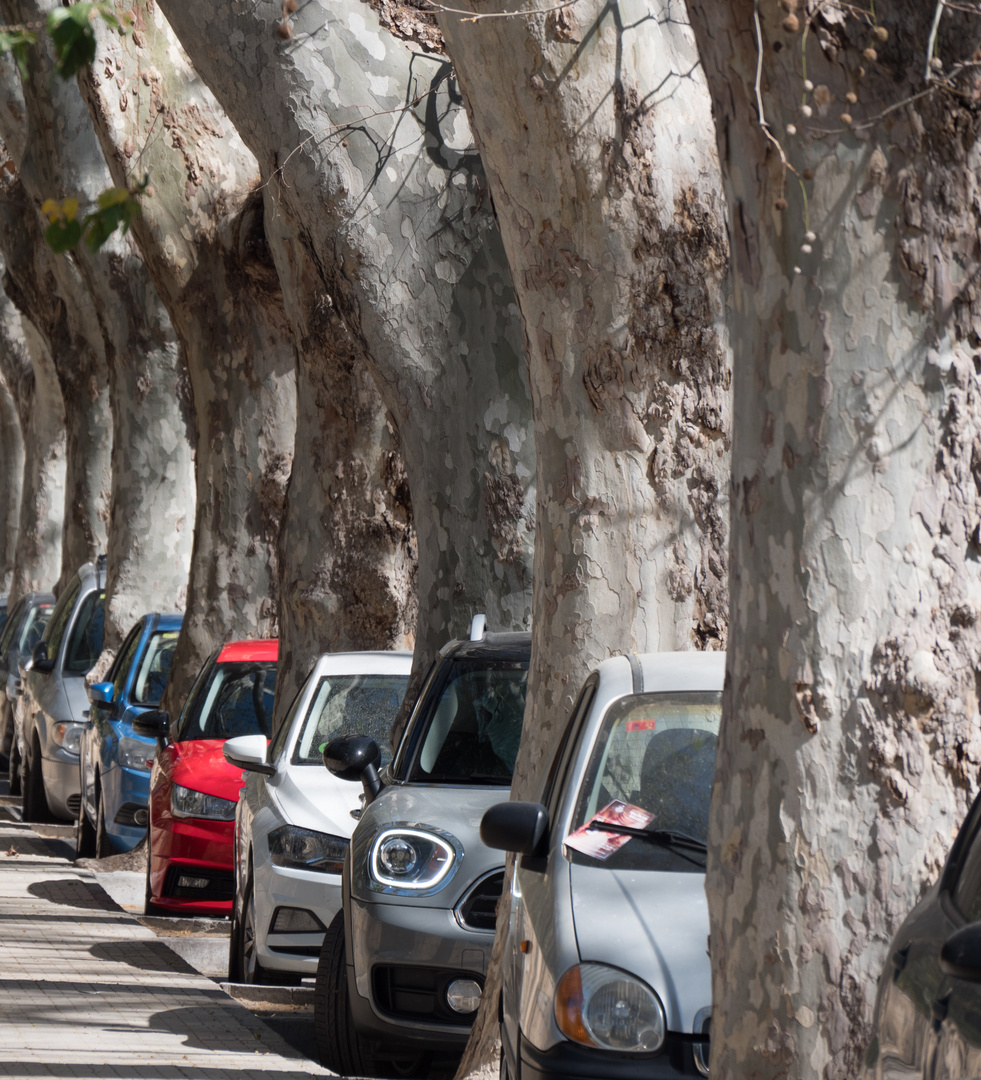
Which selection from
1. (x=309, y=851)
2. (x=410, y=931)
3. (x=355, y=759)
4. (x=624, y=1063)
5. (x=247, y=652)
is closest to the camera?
(x=624, y=1063)

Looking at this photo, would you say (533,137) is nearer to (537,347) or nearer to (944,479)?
(537,347)

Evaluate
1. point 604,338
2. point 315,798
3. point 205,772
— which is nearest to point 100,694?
point 205,772

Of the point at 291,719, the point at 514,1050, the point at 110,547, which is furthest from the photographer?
the point at 110,547

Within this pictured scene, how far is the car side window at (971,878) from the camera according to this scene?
11.1ft

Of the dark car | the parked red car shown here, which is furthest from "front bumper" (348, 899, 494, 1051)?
the parked red car

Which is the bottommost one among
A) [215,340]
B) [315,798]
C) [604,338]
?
[315,798]

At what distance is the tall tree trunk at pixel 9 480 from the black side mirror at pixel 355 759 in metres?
34.9

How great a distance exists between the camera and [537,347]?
690 cm

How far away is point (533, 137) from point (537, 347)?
762mm

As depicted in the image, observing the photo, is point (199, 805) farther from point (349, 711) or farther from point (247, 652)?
point (247, 652)

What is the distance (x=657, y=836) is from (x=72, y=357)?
65.1ft

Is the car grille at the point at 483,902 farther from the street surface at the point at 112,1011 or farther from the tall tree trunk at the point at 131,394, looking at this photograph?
the tall tree trunk at the point at 131,394

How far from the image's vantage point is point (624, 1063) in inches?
175

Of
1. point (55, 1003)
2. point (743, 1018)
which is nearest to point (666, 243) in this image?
point (743, 1018)
